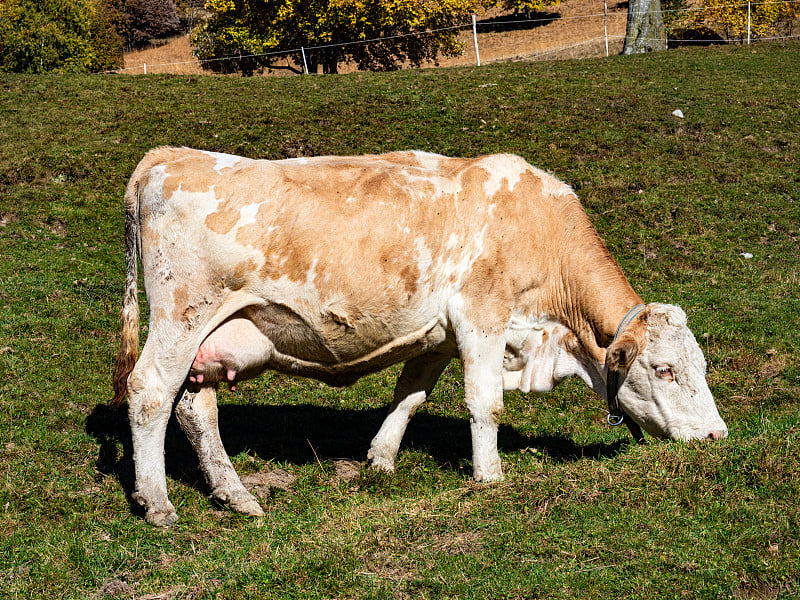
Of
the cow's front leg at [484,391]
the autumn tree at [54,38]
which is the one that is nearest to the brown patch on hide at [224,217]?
the cow's front leg at [484,391]

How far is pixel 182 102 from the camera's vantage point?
22.4 meters

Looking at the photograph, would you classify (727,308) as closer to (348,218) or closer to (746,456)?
(746,456)

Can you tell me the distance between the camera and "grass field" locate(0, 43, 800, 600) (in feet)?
16.5

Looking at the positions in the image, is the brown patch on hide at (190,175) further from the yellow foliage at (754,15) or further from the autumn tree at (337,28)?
the yellow foliage at (754,15)

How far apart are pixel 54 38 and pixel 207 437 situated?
42.6m

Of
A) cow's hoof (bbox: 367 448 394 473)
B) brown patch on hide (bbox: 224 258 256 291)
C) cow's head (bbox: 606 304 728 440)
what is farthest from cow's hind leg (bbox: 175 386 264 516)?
cow's head (bbox: 606 304 728 440)

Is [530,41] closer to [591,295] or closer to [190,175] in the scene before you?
[591,295]

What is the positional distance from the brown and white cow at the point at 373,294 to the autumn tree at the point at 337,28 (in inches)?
1233

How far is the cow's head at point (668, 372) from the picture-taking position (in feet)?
22.4

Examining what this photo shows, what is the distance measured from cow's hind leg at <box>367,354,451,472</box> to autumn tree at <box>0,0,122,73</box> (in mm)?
35431

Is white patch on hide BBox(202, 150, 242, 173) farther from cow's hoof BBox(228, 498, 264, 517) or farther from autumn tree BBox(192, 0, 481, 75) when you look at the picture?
autumn tree BBox(192, 0, 481, 75)

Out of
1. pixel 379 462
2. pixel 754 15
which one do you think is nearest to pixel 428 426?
pixel 379 462

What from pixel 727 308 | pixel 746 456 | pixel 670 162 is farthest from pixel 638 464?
pixel 670 162

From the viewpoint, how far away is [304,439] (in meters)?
8.32
